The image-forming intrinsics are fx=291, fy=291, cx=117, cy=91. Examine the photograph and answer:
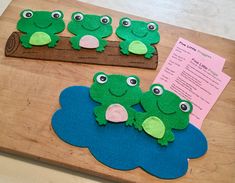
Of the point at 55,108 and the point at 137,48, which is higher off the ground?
the point at 137,48

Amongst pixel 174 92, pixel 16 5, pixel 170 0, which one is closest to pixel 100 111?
pixel 174 92

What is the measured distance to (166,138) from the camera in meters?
0.68

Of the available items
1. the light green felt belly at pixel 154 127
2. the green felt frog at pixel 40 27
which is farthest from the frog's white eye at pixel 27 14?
the light green felt belly at pixel 154 127

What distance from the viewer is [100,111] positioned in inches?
27.6

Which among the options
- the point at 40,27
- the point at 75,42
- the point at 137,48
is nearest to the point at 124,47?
the point at 137,48

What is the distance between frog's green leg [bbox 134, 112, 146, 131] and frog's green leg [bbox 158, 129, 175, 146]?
55 mm

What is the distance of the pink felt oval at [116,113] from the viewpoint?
692 millimetres

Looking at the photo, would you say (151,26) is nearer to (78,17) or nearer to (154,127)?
(78,17)

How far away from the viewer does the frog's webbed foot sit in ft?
2.22

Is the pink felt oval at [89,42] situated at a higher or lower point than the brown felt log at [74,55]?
higher

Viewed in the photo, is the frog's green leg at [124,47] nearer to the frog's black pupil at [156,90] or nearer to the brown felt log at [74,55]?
the brown felt log at [74,55]

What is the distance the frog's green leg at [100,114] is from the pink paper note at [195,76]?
0.58 feet

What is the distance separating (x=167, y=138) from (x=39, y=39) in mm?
432

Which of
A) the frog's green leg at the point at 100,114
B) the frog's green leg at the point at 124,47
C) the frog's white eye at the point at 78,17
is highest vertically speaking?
the frog's white eye at the point at 78,17
